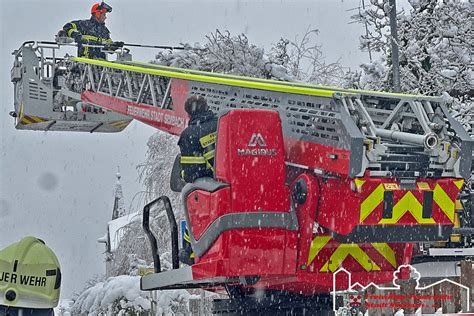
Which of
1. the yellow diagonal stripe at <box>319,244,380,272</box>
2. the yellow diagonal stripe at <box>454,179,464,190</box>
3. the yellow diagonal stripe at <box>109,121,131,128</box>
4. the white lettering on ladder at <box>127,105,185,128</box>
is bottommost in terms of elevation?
the yellow diagonal stripe at <box>319,244,380,272</box>

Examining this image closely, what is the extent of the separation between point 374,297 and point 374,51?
9659 millimetres

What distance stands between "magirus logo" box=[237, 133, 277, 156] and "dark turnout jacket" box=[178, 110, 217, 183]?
0.38 m

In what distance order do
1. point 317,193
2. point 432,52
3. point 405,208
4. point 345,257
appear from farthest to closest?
point 432,52, point 345,257, point 317,193, point 405,208

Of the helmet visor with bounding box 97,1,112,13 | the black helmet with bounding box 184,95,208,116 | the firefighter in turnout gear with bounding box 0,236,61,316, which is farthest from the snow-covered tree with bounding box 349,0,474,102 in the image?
the firefighter in turnout gear with bounding box 0,236,61,316

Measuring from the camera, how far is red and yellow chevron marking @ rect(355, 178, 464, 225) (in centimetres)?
642

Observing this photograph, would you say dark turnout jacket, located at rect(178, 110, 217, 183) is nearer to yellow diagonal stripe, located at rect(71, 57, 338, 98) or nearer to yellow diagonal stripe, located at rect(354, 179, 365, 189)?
yellow diagonal stripe, located at rect(71, 57, 338, 98)

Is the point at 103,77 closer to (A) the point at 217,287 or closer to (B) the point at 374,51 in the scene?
(A) the point at 217,287

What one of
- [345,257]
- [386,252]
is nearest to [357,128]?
[345,257]

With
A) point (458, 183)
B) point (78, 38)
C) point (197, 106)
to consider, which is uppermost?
point (78, 38)

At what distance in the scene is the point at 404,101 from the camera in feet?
22.0

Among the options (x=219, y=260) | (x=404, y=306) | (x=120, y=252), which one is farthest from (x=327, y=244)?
(x=120, y=252)

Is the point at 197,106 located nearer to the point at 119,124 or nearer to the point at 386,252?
the point at 386,252

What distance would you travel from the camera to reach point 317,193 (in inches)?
A: 262

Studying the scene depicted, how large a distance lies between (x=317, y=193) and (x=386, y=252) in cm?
93
